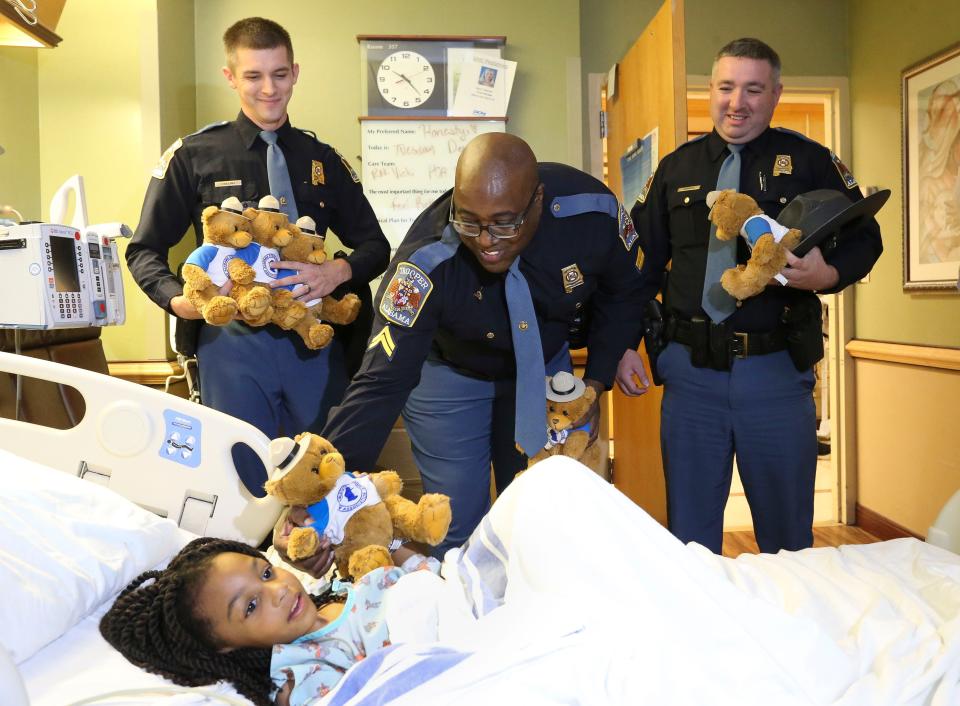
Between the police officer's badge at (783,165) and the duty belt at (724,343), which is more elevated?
the police officer's badge at (783,165)

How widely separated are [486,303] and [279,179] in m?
0.73

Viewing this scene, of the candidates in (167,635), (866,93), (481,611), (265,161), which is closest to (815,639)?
(481,611)

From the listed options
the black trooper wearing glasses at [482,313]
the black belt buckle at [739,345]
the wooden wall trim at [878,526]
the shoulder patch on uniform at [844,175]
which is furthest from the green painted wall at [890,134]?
the black trooper wearing glasses at [482,313]

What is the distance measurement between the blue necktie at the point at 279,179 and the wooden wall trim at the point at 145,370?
1.06 metres

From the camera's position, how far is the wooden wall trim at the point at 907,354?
3209 mm

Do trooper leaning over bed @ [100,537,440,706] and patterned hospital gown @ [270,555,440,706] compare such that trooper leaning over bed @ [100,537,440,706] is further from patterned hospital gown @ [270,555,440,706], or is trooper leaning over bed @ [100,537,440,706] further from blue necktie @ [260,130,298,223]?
blue necktie @ [260,130,298,223]

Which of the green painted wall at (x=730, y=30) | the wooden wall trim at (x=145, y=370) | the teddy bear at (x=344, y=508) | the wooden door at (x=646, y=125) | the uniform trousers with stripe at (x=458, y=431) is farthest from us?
the green painted wall at (x=730, y=30)

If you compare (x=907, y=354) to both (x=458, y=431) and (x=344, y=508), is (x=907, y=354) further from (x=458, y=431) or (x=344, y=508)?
(x=344, y=508)

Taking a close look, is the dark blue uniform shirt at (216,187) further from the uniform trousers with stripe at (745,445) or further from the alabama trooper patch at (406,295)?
the uniform trousers with stripe at (745,445)

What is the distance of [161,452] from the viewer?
5.66ft

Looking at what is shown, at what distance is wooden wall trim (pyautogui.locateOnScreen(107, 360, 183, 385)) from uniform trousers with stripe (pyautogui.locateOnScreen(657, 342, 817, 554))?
182cm

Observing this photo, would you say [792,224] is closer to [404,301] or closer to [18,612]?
[404,301]

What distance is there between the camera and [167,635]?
1.37 metres

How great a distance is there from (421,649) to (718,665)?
0.40 m
